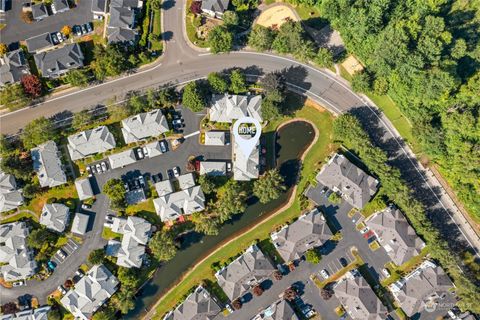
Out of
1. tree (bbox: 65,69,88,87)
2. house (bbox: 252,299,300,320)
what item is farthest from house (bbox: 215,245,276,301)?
tree (bbox: 65,69,88,87)

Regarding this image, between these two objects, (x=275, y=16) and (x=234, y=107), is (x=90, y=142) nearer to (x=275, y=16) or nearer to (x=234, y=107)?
(x=234, y=107)

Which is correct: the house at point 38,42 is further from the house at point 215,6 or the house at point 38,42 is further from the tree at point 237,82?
the tree at point 237,82

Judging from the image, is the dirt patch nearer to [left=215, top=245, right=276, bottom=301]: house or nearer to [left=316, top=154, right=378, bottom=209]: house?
[left=316, top=154, right=378, bottom=209]: house

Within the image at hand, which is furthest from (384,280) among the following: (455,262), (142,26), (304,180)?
(142,26)

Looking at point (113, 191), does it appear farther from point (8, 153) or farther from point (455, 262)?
point (455, 262)

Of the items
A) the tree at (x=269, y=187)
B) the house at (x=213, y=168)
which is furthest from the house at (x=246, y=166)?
the house at (x=213, y=168)
